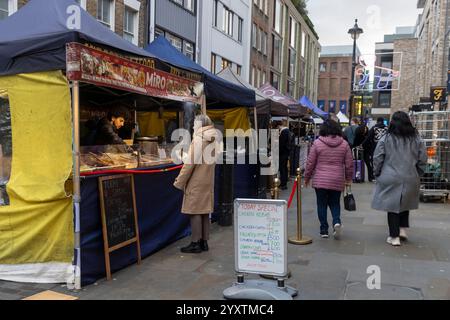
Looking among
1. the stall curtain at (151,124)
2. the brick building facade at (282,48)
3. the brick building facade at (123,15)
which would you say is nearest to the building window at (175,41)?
the brick building facade at (123,15)

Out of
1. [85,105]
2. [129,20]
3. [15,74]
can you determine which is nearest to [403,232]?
[15,74]

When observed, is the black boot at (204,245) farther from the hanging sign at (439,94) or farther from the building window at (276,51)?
the building window at (276,51)

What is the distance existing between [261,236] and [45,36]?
288 centimetres

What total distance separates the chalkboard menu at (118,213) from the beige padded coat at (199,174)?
666mm

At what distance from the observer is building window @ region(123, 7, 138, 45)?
52.1ft

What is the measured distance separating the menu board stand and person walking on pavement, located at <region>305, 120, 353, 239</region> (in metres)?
2.51

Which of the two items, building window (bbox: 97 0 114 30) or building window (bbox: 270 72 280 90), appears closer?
building window (bbox: 97 0 114 30)

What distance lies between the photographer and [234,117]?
37.2 ft

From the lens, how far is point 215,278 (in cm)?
508

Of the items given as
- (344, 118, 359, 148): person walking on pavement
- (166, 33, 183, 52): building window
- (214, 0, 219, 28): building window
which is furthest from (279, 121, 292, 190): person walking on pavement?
(214, 0, 219, 28): building window

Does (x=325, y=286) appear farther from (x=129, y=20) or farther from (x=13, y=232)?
(x=129, y=20)

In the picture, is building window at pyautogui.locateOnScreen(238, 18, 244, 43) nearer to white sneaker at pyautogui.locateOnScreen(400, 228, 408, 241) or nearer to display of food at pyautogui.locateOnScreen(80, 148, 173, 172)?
display of food at pyautogui.locateOnScreen(80, 148, 173, 172)

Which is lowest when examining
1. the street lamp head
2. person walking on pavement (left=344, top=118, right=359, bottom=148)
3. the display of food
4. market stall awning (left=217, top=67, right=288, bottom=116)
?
the display of food

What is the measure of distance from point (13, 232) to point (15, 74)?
5.47 ft
